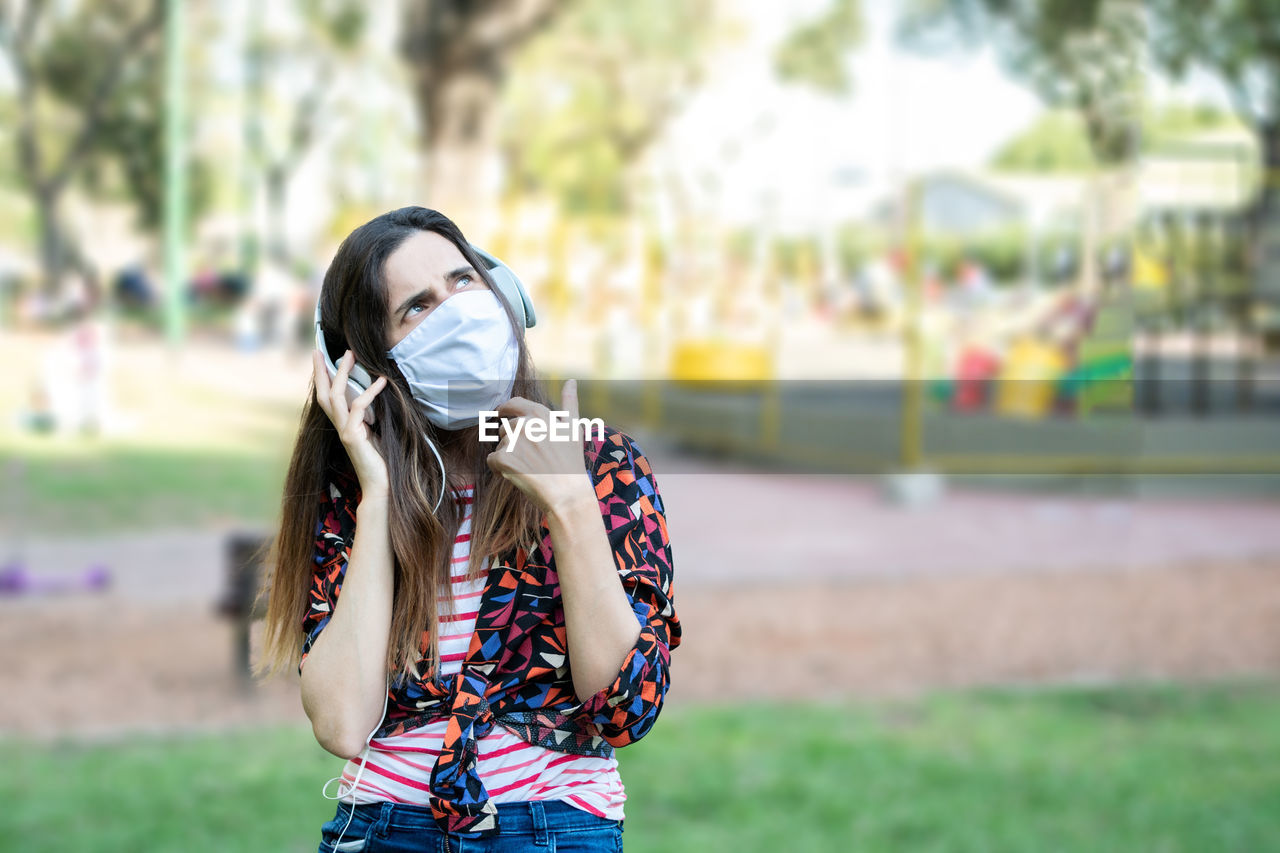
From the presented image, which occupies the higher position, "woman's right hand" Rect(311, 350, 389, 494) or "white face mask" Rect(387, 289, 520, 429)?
"white face mask" Rect(387, 289, 520, 429)

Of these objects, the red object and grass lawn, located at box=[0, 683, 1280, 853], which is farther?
the red object

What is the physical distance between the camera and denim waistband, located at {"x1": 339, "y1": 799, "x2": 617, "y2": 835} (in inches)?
60.5

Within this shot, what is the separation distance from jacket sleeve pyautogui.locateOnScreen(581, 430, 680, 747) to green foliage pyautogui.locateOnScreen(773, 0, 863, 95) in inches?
1093

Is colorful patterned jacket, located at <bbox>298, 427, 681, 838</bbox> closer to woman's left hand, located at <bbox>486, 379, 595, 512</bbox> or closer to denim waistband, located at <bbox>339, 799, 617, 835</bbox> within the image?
denim waistband, located at <bbox>339, 799, 617, 835</bbox>

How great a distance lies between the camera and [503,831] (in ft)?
5.02

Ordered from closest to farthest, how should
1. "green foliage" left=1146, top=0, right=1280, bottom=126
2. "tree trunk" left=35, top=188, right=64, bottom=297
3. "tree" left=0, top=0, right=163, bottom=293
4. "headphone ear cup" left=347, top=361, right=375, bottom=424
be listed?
"headphone ear cup" left=347, top=361, right=375, bottom=424, "green foliage" left=1146, top=0, right=1280, bottom=126, "tree" left=0, top=0, right=163, bottom=293, "tree trunk" left=35, top=188, right=64, bottom=297

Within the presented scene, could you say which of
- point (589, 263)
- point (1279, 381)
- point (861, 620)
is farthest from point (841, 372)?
point (861, 620)

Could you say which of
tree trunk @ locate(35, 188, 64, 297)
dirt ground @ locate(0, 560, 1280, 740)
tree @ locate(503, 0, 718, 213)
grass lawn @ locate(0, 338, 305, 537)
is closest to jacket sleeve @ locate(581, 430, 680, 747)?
dirt ground @ locate(0, 560, 1280, 740)

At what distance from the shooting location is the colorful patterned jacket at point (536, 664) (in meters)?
1.49

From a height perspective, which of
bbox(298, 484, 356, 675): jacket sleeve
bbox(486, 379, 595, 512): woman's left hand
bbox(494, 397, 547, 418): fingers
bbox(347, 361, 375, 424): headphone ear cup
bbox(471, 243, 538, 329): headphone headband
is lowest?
bbox(298, 484, 356, 675): jacket sleeve

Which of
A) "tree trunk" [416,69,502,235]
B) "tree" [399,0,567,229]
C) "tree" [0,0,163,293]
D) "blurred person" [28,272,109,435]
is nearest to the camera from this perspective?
"tree" [0,0,163,293]

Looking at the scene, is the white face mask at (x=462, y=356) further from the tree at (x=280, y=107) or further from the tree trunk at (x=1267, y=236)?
the tree at (x=280, y=107)

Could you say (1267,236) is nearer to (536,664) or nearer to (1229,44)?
(1229,44)

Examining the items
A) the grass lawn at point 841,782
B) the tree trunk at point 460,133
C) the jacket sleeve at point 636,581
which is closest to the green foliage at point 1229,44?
the grass lawn at point 841,782
